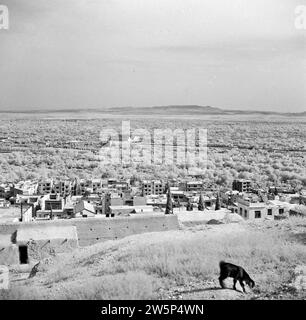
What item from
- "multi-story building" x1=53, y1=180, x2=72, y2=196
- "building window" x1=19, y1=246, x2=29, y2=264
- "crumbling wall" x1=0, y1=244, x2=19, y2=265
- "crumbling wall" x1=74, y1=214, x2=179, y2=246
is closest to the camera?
"crumbling wall" x1=0, y1=244, x2=19, y2=265

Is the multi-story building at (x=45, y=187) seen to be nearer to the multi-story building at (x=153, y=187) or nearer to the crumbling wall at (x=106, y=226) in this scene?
the multi-story building at (x=153, y=187)

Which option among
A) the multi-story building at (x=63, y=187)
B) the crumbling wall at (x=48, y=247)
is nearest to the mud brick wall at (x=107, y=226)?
the crumbling wall at (x=48, y=247)

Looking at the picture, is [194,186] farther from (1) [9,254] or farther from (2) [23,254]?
(1) [9,254]

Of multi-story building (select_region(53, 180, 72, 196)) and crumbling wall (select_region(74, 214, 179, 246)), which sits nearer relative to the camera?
crumbling wall (select_region(74, 214, 179, 246))

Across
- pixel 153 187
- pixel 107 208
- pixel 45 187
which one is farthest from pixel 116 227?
pixel 45 187

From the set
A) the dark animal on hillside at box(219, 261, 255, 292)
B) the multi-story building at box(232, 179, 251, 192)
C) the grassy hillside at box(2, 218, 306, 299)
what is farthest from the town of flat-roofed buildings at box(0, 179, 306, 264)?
the dark animal on hillside at box(219, 261, 255, 292)

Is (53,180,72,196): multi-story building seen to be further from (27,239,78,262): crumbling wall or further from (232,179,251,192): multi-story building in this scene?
(27,239,78,262): crumbling wall
